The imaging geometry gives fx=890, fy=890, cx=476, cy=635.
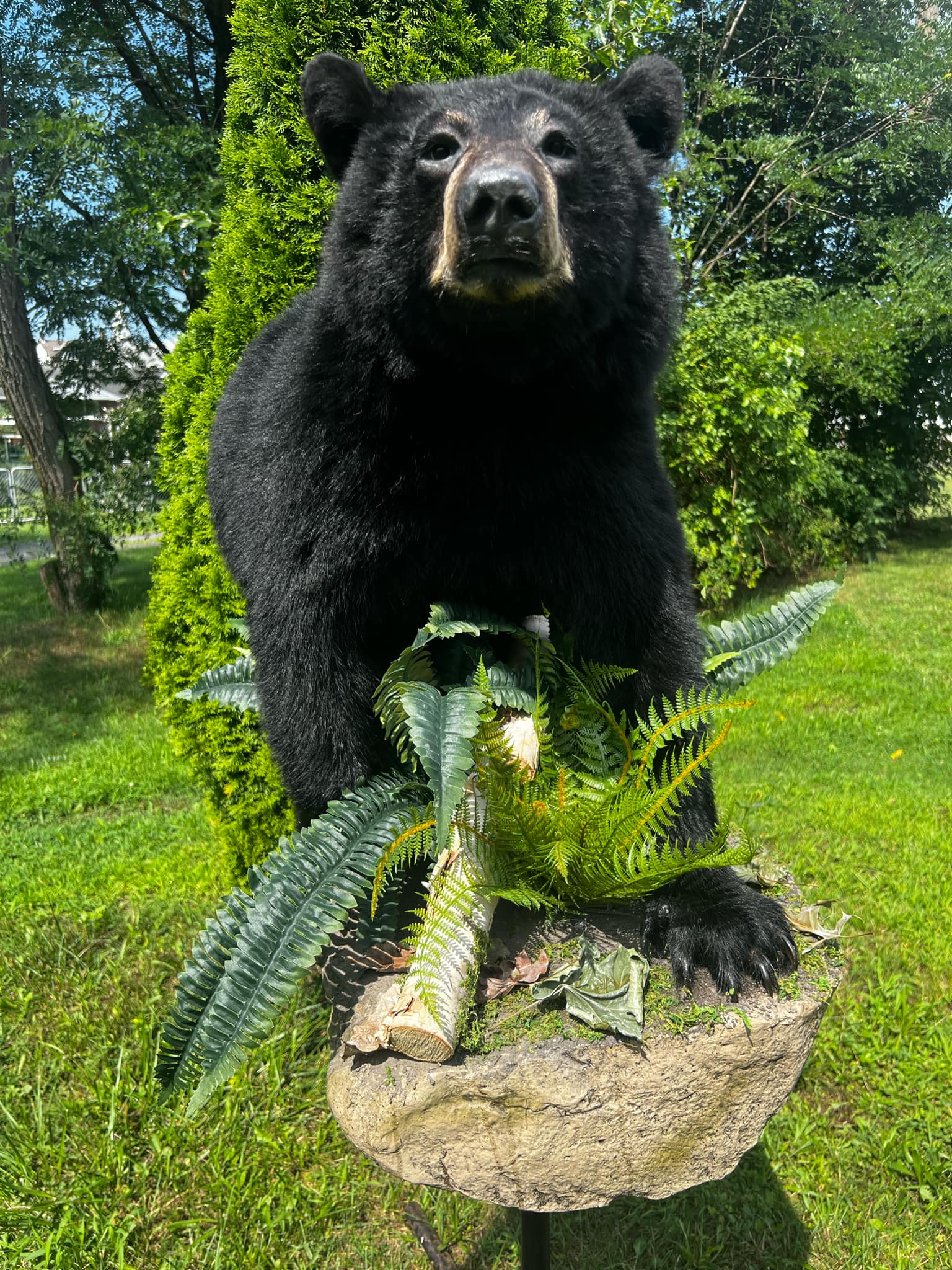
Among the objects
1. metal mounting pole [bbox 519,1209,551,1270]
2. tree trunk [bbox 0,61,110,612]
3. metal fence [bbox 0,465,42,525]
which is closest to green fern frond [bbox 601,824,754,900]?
metal mounting pole [bbox 519,1209,551,1270]

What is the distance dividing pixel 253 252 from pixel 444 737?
2.20 m

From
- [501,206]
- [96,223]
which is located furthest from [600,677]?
[96,223]

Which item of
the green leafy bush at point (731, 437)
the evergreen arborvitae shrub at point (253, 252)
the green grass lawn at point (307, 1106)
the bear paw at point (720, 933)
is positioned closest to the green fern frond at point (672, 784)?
the bear paw at point (720, 933)

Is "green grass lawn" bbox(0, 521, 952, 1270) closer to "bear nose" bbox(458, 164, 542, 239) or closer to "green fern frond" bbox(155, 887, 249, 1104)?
"green fern frond" bbox(155, 887, 249, 1104)

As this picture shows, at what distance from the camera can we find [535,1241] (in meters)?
1.89

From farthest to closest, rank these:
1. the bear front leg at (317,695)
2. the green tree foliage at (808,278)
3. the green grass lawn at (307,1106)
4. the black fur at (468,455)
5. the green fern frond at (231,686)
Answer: the green tree foliage at (808,278)
the green grass lawn at (307,1106)
the green fern frond at (231,686)
the bear front leg at (317,695)
the black fur at (468,455)

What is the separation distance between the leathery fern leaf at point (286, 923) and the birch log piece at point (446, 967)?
129 millimetres

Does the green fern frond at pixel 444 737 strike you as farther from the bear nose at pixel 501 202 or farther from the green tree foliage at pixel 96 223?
the green tree foliage at pixel 96 223

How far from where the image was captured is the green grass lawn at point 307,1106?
245 centimetres

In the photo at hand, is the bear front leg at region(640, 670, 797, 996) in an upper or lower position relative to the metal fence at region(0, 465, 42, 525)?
lower

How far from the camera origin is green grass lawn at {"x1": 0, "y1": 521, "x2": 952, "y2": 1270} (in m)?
2.45

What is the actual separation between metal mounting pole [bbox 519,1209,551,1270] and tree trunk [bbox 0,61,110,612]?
7.93m

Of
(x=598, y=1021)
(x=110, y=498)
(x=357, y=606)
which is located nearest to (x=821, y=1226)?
(x=598, y=1021)

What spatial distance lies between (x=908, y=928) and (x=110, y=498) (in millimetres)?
7882
